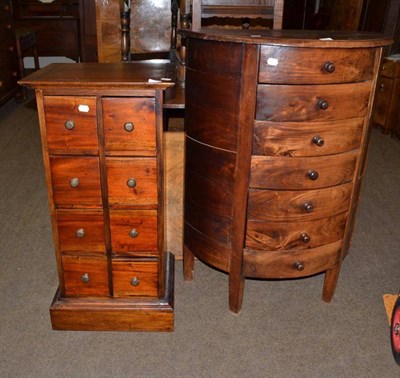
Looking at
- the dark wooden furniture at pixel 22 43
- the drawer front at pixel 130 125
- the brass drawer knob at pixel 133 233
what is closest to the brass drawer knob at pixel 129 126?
the drawer front at pixel 130 125

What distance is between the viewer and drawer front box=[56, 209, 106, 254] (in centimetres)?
184

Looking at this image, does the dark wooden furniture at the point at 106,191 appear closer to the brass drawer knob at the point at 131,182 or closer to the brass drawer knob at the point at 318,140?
the brass drawer knob at the point at 131,182

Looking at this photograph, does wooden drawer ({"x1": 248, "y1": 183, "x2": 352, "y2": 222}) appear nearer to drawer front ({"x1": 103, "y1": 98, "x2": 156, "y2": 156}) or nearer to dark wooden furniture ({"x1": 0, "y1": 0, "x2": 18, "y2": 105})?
drawer front ({"x1": 103, "y1": 98, "x2": 156, "y2": 156})

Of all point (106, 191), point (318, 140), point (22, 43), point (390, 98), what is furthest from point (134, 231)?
point (22, 43)

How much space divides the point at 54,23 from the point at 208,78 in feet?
19.5

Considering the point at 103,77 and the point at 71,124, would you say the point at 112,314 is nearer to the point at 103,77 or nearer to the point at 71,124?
the point at 71,124

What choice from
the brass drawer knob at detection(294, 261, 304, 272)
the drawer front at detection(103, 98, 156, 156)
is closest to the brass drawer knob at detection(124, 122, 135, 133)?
the drawer front at detection(103, 98, 156, 156)

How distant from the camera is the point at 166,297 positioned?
6.61ft

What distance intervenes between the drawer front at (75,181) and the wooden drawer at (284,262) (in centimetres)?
67

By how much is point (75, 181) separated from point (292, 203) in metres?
0.85

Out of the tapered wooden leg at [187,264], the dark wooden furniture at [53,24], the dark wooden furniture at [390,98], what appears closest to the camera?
the tapered wooden leg at [187,264]

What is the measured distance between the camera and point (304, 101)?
1.69 m

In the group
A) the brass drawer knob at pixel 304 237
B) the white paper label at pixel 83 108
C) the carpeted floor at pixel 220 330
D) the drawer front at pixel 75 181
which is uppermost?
the white paper label at pixel 83 108

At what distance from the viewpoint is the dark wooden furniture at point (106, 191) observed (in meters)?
1.66
